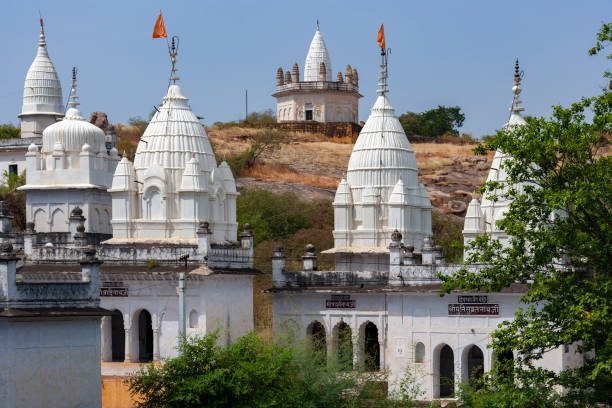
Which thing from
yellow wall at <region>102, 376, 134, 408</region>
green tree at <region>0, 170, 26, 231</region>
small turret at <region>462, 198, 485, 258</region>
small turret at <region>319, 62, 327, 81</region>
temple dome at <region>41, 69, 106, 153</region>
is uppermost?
small turret at <region>319, 62, 327, 81</region>

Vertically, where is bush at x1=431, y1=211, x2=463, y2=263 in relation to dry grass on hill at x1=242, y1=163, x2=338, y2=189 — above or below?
below

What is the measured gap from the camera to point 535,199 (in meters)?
34.5

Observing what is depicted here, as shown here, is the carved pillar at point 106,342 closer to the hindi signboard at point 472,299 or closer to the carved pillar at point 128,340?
the carved pillar at point 128,340

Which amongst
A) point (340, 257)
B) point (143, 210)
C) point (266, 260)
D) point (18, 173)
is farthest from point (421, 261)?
point (18, 173)

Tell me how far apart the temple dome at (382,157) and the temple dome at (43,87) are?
20505 mm

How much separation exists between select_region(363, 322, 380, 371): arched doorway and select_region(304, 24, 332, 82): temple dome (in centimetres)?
4330

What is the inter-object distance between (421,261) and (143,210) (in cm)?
899

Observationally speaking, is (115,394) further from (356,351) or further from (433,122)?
(433,122)

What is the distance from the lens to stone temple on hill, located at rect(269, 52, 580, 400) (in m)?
47.4

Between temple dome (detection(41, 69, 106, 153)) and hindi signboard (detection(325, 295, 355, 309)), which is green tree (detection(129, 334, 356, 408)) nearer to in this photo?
hindi signboard (detection(325, 295, 355, 309))

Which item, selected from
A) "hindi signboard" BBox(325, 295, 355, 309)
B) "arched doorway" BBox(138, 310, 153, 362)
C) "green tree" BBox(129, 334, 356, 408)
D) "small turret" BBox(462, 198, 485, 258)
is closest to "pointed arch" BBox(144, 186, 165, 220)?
"arched doorway" BBox(138, 310, 153, 362)

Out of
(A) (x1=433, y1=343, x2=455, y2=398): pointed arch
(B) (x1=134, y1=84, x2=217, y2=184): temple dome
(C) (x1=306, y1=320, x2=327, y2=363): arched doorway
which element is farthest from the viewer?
(B) (x1=134, y1=84, x2=217, y2=184): temple dome

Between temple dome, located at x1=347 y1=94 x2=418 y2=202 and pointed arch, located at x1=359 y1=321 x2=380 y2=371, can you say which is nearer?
pointed arch, located at x1=359 y1=321 x2=380 y2=371

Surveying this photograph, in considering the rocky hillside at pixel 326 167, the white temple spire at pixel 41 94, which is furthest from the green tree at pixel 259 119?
the white temple spire at pixel 41 94
